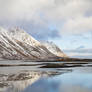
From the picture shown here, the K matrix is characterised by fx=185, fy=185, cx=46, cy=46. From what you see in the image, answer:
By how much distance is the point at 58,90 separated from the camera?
28625 millimetres

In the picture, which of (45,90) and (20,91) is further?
(45,90)

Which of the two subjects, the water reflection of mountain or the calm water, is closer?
the water reflection of mountain

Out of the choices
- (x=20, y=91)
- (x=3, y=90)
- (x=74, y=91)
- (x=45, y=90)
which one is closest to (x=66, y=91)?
(x=74, y=91)

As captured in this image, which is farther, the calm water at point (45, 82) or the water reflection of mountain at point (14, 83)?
the calm water at point (45, 82)

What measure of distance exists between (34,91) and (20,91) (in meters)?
2.05

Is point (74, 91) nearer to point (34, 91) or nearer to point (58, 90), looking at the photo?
point (58, 90)

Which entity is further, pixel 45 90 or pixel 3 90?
pixel 45 90

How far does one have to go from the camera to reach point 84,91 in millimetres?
27719

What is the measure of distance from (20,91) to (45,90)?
4.20m

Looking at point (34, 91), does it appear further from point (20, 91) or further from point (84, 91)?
point (84, 91)

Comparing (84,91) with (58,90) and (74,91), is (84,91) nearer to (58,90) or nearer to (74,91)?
(74,91)

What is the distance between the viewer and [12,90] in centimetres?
2702

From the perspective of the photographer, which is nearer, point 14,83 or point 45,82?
point 14,83

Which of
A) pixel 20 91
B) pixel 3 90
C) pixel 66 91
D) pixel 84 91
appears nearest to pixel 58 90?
pixel 66 91
